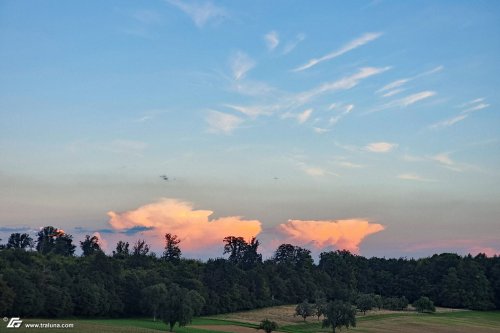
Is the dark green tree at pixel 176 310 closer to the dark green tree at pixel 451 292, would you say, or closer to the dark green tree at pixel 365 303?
the dark green tree at pixel 365 303

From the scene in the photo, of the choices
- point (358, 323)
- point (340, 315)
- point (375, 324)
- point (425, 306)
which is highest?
point (425, 306)

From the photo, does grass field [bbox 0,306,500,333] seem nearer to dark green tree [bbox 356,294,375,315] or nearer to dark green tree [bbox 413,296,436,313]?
dark green tree [bbox 356,294,375,315]

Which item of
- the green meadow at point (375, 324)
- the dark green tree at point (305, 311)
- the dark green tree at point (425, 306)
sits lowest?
the green meadow at point (375, 324)

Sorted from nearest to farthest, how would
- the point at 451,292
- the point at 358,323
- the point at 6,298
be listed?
the point at 6,298
the point at 358,323
the point at 451,292

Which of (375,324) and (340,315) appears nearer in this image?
(340,315)

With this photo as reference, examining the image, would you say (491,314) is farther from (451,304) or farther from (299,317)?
(299,317)

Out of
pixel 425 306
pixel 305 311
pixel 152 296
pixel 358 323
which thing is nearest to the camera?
pixel 152 296

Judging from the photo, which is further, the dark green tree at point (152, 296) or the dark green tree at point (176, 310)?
the dark green tree at point (152, 296)

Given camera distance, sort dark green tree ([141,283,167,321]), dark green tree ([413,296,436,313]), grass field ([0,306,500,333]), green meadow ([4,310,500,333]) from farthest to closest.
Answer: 1. dark green tree ([413,296,436,313])
2. dark green tree ([141,283,167,321])
3. grass field ([0,306,500,333])
4. green meadow ([4,310,500,333])

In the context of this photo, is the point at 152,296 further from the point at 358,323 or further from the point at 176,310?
the point at 358,323

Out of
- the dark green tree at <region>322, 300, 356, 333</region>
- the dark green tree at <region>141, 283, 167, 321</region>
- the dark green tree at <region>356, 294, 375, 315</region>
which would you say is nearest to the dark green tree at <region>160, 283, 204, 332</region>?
the dark green tree at <region>141, 283, 167, 321</region>

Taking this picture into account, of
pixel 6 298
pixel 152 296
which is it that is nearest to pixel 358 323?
pixel 152 296

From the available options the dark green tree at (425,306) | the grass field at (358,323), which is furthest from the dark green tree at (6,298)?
the dark green tree at (425,306)

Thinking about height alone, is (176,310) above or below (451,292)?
A: below
